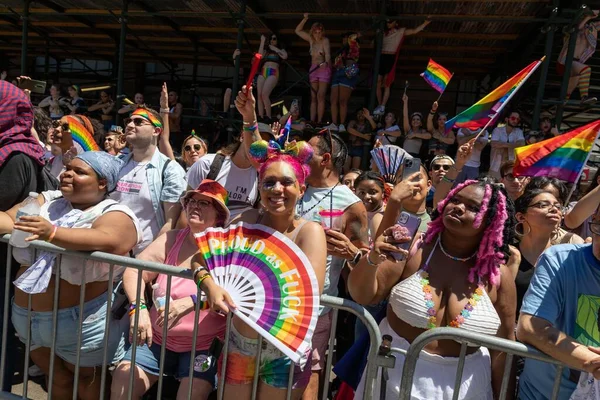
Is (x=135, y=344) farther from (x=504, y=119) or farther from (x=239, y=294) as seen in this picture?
(x=504, y=119)

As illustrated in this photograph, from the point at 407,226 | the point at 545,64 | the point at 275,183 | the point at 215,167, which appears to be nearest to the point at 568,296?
the point at 407,226

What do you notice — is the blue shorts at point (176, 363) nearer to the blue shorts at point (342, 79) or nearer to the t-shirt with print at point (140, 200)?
the t-shirt with print at point (140, 200)

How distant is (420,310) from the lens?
6.92 ft

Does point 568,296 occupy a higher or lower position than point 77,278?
higher

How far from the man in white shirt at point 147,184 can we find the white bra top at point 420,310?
5.91ft

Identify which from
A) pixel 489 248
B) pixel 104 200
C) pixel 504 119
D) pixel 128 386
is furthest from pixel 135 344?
pixel 504 119

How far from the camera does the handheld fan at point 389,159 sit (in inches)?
117

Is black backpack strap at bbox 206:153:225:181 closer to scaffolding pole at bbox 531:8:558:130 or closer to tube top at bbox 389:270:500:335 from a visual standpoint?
tube top at bbox 389:270:500:335

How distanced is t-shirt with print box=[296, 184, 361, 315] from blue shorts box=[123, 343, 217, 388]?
35.4 inches

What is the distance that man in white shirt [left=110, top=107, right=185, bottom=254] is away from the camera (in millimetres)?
3381

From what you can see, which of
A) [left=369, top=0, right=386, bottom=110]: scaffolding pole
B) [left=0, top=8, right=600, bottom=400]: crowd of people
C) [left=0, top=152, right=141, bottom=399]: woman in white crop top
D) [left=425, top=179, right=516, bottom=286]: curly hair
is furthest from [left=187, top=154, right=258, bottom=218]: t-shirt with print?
[left=369, top=0, right=386, bottom=110]: scaffolding pole

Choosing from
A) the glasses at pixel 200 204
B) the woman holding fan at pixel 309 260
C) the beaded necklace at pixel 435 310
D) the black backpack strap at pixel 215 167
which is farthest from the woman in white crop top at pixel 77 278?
the beaded necklace at pixel 435 310

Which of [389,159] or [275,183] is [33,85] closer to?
[275,183]

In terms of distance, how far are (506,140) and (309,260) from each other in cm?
625
